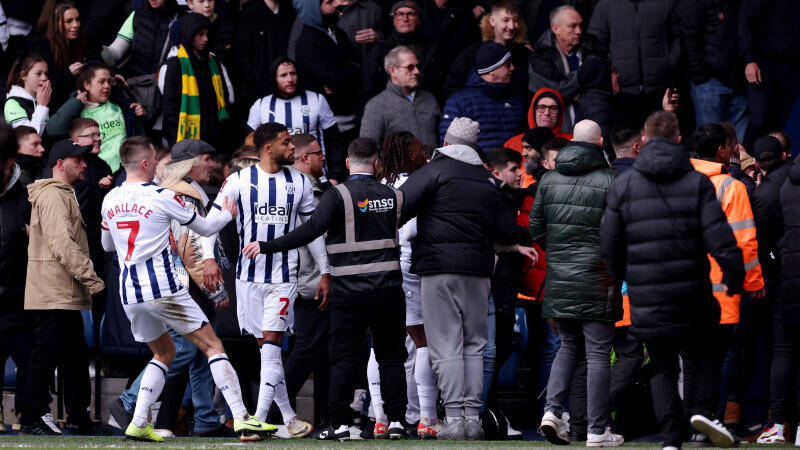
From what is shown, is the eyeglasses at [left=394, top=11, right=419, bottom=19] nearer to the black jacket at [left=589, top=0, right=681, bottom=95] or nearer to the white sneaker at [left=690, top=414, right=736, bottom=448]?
the black jacket at [left=589, top=0, right=681, bottom=95]

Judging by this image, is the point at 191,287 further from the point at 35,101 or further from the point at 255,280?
the point at 35,101

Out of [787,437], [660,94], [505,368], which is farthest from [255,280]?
[660,94]

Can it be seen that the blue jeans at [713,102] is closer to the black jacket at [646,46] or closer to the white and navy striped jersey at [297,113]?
the black jacket at [646,46]

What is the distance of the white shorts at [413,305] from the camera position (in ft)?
32.8

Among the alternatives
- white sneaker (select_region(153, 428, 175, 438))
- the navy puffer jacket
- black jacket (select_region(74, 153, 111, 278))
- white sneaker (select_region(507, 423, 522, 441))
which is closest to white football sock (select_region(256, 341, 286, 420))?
white sneaker (select_region(153, 428, 175, 438))

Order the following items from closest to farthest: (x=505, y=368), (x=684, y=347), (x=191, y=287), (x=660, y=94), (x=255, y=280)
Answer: (x=684, y=347), (x=255, y=280), (x=191, y=287), (x=505, y=368), (x=660, y=94)

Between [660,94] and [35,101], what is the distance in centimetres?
604

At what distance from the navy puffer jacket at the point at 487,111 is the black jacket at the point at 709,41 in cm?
183

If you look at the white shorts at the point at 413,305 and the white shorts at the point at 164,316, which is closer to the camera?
the white shorts at the point at 164,316

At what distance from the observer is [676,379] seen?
7.68 m

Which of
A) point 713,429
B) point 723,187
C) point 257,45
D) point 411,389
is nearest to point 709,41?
point 723,187

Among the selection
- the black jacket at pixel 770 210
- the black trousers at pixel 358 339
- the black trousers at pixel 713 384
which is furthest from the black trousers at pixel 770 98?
the black trousers at pixel 358 339

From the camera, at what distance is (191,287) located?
10.1 m

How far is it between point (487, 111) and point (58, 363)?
4.57m
